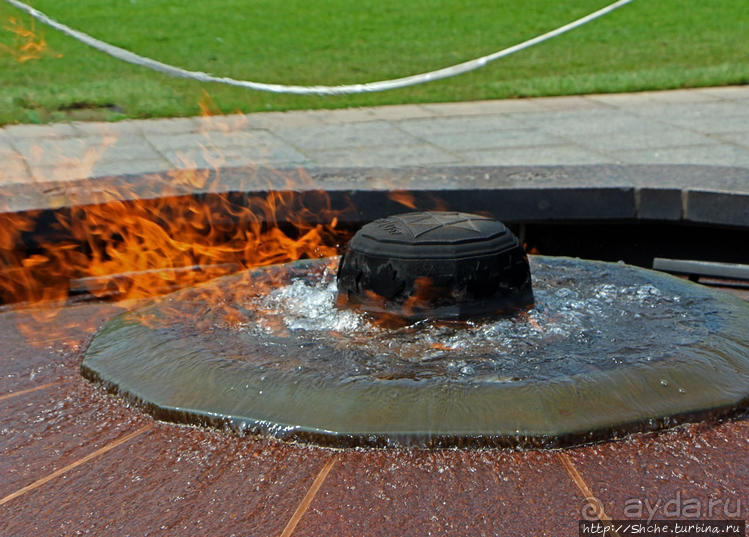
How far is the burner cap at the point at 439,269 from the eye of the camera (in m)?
2.96

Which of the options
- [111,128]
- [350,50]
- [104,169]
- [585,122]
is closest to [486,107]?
[585,122]

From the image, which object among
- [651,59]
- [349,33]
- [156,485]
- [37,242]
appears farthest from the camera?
[349,33]

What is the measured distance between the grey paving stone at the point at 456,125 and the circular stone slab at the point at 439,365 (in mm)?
4603

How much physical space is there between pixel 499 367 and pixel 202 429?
0.85 metres

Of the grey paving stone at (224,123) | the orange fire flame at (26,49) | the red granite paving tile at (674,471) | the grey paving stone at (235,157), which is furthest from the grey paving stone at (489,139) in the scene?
the orange fire flame at (26,49)

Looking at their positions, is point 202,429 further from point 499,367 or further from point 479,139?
point 479,139

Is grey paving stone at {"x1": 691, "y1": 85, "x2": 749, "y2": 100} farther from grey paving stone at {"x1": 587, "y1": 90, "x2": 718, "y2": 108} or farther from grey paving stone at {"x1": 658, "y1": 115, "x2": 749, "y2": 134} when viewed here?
grey paving stone at {"x1": 658, "y1": 115, "x2": 749, "y2": 134}

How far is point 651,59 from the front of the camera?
39.4 ft

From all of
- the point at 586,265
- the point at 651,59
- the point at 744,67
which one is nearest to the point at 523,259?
the point at 586,265

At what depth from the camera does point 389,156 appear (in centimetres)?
675

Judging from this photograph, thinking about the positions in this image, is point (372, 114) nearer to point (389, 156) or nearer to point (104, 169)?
point (389, 156)

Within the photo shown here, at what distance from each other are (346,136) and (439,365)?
542 cm

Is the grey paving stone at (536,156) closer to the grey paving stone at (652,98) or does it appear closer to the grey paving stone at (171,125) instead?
the grey paving stone at (652,98)

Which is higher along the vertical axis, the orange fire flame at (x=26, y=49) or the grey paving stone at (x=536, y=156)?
the orange fire flame at (x=26, y=49)
